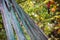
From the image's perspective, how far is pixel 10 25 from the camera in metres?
0.98

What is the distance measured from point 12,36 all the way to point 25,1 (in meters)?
1.30

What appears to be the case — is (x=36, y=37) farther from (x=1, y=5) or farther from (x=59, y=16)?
(x=59, y=16)

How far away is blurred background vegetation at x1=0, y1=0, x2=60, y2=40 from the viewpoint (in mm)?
1881

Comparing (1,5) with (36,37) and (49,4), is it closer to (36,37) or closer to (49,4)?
(36,37)

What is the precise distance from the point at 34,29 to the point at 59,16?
800 mm

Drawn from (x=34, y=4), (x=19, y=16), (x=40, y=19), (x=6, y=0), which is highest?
(x=6, y=0)

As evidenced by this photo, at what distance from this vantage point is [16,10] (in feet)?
3.50

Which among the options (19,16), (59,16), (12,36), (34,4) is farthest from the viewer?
(34,4)

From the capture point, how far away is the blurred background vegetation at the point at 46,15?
1.88 metres

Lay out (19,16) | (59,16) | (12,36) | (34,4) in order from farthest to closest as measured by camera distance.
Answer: (34,4)
(59,16)
(19,16)
(12,36)

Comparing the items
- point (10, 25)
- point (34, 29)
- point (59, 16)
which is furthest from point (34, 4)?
point (10, 25)

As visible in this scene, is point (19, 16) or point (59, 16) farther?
point (59, 16)

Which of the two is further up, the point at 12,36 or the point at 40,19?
the point at 12,36

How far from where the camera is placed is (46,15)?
1966 mm
